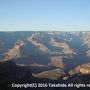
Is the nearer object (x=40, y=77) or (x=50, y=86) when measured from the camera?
(x=50, y=86)

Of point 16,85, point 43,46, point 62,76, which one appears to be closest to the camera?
point 16,85

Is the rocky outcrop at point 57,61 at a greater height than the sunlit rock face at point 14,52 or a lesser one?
lesser

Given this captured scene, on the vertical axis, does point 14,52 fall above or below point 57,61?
above

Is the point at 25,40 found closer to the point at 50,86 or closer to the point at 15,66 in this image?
the point at 15,66

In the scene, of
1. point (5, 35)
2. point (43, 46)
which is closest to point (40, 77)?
point (43, 46)

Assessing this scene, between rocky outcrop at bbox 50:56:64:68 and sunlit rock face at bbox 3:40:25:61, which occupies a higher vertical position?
sunlit rock face at bbox 3:40:25:61

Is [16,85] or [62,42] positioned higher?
[62,42]

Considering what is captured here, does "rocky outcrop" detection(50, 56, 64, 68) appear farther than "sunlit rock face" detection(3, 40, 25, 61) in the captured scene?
Yes

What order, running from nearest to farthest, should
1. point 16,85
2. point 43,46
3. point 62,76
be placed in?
point 16,85, point 62,76, point 43,46

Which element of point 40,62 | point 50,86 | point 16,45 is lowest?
point 50,86

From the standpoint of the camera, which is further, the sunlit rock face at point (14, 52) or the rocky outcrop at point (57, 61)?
the rocky outcrop at point (57, 61)
